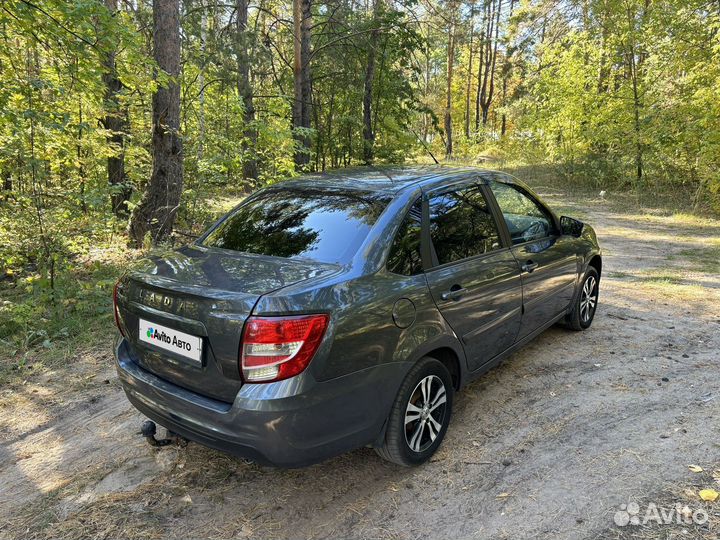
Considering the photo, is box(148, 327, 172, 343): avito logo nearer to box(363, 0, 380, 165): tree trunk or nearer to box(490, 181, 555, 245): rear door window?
box(490, 181, 555, 245): rear door window

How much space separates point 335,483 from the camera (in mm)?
2777

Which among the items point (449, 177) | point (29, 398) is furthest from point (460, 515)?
point (29, 398)

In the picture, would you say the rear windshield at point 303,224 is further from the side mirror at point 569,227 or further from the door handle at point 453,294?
the side mirror at point 569,227

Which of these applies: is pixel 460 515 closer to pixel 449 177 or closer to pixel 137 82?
pixel 449 177

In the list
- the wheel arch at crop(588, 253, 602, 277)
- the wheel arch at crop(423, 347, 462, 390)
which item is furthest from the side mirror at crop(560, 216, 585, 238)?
the wheel arch at crop(423, 347, 462, 390)

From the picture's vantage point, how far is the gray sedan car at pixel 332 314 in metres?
2.21

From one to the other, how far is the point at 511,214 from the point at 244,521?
9.45 ft

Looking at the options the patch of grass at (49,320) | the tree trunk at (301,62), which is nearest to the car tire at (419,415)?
the patch of grass at (49,320)

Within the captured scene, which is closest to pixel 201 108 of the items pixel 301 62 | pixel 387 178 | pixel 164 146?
pixel 164 146

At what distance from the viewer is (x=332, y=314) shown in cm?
226

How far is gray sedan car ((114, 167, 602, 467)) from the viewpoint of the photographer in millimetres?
2211

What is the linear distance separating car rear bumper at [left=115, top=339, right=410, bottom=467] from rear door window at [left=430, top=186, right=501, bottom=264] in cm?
89

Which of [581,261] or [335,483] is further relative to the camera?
[581,261]

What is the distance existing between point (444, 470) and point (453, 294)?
3.48ft
